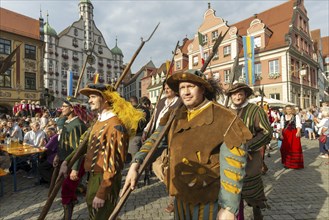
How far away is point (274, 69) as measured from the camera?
23203 millimetres

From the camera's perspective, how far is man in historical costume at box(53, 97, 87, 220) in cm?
339

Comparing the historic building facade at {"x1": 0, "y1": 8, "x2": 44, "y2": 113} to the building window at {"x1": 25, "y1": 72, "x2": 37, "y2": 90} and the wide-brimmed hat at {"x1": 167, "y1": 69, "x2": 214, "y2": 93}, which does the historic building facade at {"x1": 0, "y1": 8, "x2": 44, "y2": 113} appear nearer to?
the building window at {"x1": 25, "y1": 72, "x2": 37, "y2": 90}

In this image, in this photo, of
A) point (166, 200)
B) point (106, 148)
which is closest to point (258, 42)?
point (166, 200)

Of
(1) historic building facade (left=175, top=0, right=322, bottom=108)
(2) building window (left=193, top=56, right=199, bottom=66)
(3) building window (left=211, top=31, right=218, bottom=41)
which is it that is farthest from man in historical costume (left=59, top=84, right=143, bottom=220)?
(2) building window (left=193, top=56, right=199, bottom=66)

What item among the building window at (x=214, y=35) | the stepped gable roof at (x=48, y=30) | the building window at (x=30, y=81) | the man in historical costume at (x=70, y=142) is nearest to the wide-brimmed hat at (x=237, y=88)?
the man in historical costume at (x=70, y=142)

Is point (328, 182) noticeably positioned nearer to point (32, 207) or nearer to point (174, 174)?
point (174, 174)

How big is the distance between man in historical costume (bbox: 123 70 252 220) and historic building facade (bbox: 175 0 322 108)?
20.9 metres

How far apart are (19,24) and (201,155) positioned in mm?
32038

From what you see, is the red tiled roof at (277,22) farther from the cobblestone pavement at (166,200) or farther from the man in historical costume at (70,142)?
the man in historical costume at (70,142)

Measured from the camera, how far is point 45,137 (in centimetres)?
750

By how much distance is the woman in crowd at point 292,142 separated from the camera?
269 inches

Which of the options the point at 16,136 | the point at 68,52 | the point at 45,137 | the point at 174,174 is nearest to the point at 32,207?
the point at 45,137

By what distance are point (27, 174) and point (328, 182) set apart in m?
8.54

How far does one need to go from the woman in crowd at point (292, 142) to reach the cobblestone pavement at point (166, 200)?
353mm
